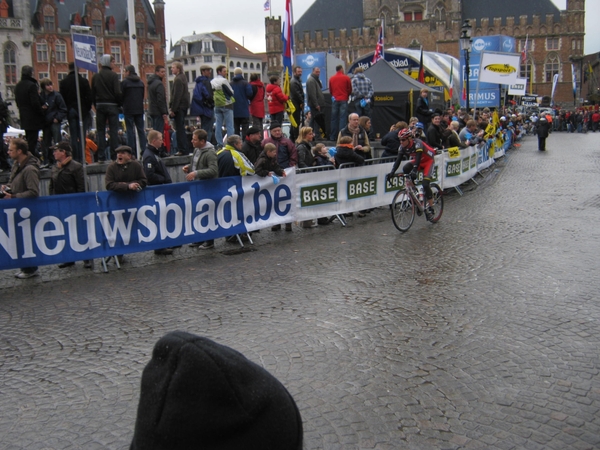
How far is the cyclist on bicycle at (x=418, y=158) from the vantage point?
11.9 m

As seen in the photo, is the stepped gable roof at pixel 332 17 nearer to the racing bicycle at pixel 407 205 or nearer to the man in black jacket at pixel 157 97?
the man in black jacket at pixel 157 97

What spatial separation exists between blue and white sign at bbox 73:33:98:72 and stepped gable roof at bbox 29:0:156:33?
63.2m

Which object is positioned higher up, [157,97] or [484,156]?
[157,97]

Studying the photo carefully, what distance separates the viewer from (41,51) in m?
68.9

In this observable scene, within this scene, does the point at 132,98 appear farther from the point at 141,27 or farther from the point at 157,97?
the point at 141,27

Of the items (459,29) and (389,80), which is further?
(459,29)

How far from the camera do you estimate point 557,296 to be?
7156mm

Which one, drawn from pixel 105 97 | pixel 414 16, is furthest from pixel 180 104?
pixel 414 16

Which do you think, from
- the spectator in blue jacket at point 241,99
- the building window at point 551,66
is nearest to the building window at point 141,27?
the building window at point 551,66

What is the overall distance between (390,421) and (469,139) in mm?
16681

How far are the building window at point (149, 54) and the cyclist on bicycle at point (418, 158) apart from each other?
68.1 metres

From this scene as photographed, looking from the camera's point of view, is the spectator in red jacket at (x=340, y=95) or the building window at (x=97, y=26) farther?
the building window at (x=97, y=26)

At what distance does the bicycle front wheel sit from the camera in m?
11.5

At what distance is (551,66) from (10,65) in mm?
77282
